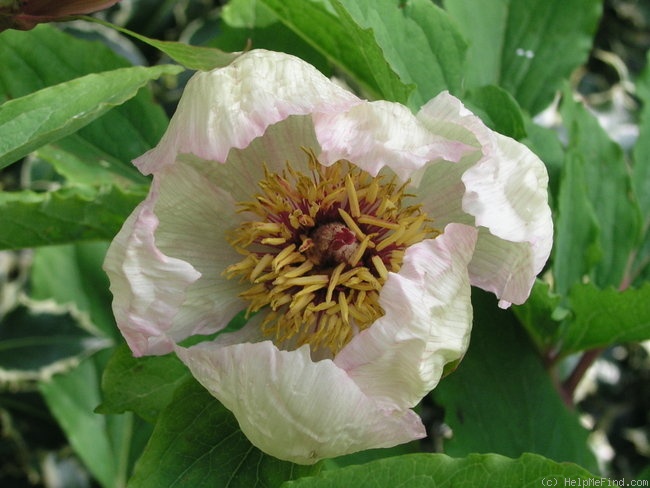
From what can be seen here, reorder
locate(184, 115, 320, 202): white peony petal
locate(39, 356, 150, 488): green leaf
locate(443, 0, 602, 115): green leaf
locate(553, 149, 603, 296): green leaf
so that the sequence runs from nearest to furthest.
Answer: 1. locate(184, 115, 320, 202): white peony petal
2. locate(553, 149, 603, 296): green leaf
3. locate(443, 0, 602, 115): green leaf
4. locate(39, 356, 150, 488): green leaf

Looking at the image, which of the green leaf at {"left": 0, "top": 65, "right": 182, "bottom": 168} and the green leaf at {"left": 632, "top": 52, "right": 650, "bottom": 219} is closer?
the green leaf at {"left": 0, "top": 65, "right": 182, "bottom": 168}

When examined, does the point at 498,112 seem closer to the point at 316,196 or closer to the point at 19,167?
the point at 316,196

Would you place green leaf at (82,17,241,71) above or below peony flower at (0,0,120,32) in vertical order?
below

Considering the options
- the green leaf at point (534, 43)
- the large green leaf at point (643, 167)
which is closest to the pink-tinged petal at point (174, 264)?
the green leaf at point (534, 43)

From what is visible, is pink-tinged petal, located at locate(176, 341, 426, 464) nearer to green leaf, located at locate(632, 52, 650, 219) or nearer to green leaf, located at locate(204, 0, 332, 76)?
green leaf, located at locate(204, 0, 332, 76)

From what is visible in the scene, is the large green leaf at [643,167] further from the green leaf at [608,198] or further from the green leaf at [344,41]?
the green leaf at [344,41]

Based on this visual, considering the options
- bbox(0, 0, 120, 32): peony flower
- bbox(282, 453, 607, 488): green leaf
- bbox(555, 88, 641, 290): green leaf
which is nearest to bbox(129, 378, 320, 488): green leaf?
bbox(282, 453, 607, 488): green leaf

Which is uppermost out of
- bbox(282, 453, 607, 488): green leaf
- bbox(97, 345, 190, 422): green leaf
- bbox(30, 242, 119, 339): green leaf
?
bbox(282, 453, 607, 488): green leaf

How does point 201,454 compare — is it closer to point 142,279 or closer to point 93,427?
point 142,279
